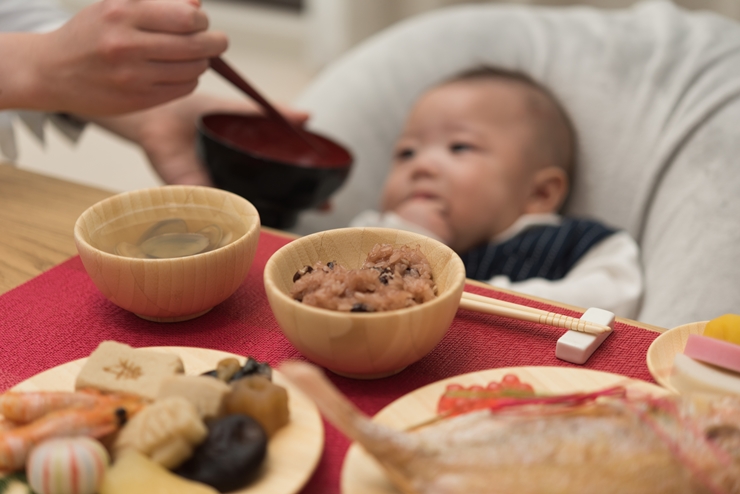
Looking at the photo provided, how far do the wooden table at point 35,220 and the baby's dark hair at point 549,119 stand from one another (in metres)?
0.88

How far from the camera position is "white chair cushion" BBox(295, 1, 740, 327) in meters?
1.20

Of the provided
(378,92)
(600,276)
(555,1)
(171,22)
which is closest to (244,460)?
(171,22)

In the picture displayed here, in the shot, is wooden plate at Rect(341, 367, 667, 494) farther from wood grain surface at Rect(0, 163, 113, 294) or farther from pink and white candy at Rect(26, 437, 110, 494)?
wood grain surface at Rect(0, 163, 113, 294)

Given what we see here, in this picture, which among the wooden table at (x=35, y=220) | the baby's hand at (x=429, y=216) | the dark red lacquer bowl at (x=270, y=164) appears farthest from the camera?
the baby's hand at (x=429, y=216)

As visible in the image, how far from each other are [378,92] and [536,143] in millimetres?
469

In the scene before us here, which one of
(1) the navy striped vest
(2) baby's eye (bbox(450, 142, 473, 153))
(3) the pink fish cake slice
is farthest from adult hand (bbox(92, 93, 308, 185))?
(3) the pink fish cake slice

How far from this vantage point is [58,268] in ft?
Answer: 2.81

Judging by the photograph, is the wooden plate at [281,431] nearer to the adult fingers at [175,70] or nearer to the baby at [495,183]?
the adult fingers at [175,70]

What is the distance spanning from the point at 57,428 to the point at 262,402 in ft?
0.50

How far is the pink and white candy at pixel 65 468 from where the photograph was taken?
46 cm

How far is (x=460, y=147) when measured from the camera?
157 centimetres

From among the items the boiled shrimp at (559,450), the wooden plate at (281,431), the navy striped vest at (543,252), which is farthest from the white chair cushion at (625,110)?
the wooden plate at (281,431)

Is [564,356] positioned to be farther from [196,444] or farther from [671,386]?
[196,444]

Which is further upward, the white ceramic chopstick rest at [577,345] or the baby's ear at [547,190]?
the white ceramic chopstick rest at [577,345]
